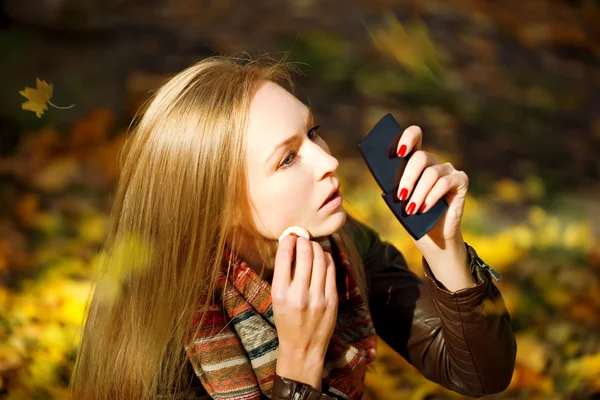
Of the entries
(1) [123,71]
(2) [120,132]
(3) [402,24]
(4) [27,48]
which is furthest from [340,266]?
(3) [402,24]

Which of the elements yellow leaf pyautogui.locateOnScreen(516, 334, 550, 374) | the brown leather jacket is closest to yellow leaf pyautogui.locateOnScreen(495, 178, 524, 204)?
yellow leaf pyautogui.locateOnScreen(516, 334, 550, 374)

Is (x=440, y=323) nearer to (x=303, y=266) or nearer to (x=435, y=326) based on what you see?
(x=435, y=326)

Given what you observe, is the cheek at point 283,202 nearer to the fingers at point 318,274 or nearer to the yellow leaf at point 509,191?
the fingers at point 318,274

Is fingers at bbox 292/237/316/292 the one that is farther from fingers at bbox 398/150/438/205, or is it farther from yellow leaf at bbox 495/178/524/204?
yellow leaf at bbox 495/178/524/204

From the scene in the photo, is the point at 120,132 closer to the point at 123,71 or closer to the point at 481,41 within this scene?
the point at 123,71

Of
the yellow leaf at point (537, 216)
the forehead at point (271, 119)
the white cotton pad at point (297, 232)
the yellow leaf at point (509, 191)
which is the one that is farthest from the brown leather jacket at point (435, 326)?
the yellow leaf at point (509, 191)

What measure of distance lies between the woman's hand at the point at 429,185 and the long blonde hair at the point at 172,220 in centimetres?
36

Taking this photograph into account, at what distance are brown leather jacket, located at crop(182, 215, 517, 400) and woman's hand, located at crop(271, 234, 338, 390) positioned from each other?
0.14 feet

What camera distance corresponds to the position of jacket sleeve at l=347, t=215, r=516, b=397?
5.65 ft

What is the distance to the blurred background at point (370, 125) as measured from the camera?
9.32ft

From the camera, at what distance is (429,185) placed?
1.59 metres

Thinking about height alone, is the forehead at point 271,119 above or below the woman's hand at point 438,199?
above

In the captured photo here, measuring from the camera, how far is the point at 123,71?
5129 millimetres

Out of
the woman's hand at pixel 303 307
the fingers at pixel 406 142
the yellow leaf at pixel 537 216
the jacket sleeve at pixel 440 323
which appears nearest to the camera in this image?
the woman's hand at pixel 303 307
